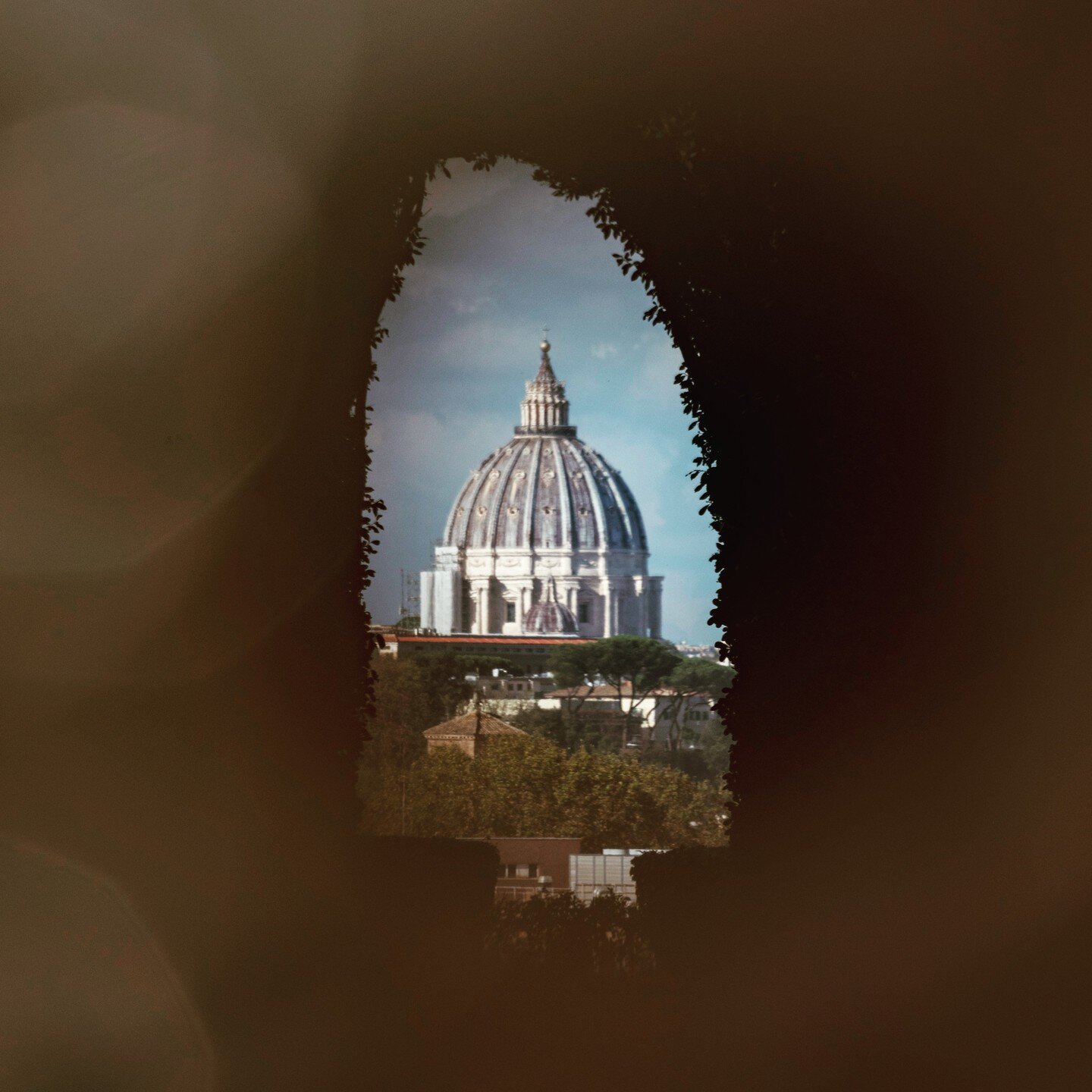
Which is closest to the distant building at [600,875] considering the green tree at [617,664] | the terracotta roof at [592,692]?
the terracotta roof at [592,692]

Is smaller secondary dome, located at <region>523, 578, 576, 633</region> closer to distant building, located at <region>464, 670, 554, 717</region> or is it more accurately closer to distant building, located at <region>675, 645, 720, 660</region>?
distant building, located at <region>675, 645, 720, 660</region>

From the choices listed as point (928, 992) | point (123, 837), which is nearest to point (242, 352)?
point (123, 837)

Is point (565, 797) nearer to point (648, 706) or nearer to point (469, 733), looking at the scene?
point (469, 733)

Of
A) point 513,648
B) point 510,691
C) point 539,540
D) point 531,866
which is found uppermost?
point 539,540

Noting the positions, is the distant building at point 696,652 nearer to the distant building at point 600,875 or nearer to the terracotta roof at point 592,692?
the terracotta roof at point 592,692

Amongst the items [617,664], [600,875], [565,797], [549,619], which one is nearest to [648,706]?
[617,664]

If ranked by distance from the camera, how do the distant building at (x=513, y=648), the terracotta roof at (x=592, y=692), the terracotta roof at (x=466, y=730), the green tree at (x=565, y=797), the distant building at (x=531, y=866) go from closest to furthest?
the distant building at (x=531, y=866) → the green tree at (x=565, y=797) → the terracotta roof at (x=466, y=730) → the terracotta roof at (x=592, y=692) → the distant building at (x=513, y=648)

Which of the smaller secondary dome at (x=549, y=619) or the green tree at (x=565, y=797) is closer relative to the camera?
the green tree at (x=565, y=797)
